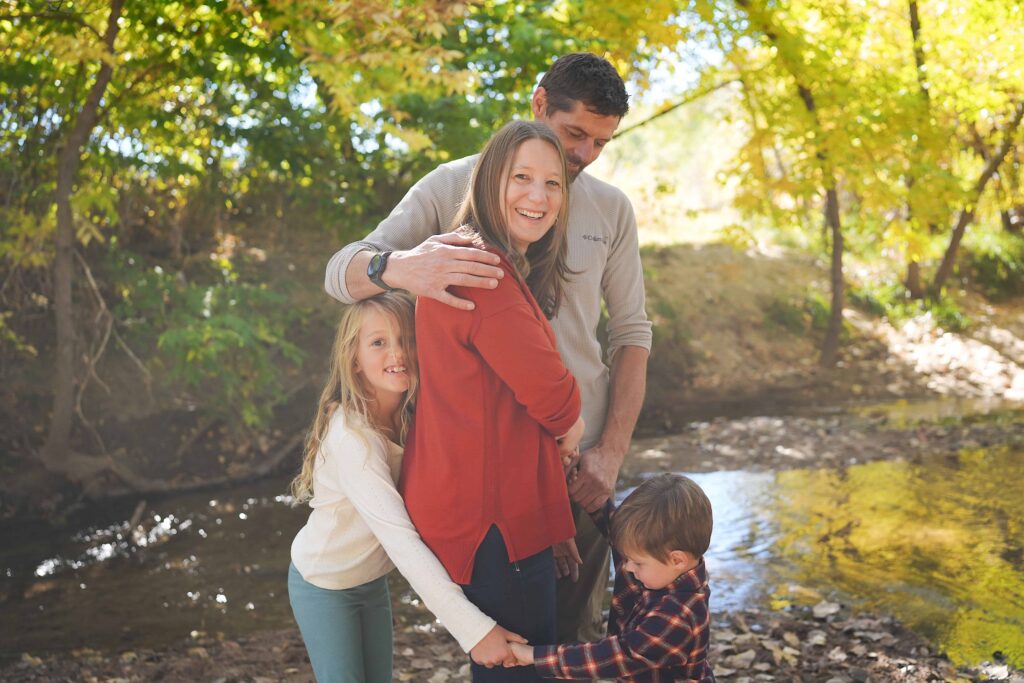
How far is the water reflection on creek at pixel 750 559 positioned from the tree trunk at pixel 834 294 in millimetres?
3998

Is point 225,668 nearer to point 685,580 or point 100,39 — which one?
point 685,580

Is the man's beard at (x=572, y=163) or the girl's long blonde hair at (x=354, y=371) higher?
the man's beard at (x=572, y=163)

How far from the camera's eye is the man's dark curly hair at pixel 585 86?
8.20 ft

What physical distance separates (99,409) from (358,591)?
20.3 feet

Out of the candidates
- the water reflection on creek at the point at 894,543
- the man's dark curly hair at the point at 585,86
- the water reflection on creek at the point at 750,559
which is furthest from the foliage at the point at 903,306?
the man's dark curly hair at the point at 585,86

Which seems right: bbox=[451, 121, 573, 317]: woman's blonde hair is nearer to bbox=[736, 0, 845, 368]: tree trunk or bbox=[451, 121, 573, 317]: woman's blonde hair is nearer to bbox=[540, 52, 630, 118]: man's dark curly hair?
bbox=[540, 52, 630, 118]: man's dark curly hair

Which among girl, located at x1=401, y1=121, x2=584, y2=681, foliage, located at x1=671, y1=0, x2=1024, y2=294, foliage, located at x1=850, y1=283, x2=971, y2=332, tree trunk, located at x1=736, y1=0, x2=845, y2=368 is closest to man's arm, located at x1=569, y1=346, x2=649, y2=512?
girl, located at x1=401, y1=121, x2=584, y2=681

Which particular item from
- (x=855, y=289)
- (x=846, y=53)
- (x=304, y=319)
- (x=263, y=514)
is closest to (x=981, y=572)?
(x=263, y=514)

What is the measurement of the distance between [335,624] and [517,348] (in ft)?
3.24

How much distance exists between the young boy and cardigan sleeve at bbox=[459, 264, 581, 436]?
50cm

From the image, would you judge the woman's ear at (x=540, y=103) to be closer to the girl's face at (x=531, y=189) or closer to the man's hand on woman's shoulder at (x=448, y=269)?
the girl's face at (x=531, y=189)

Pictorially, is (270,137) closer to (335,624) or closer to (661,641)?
(335,624)

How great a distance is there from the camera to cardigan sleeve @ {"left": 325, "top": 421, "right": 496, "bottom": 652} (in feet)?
6.69

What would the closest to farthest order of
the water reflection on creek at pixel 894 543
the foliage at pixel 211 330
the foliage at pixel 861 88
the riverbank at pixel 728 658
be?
the riverbank at pixel 728 658 → the water reflection on creek at pixel 894 543 → the foliage at pixel 211 330 → the foliage at pixel 861 88
